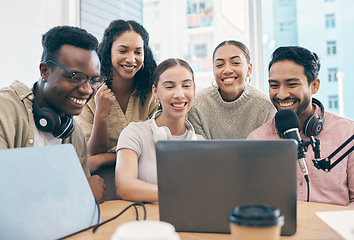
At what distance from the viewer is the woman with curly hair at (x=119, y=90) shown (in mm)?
2289

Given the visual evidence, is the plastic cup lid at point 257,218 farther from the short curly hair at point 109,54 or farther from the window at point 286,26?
the window at point 286,26

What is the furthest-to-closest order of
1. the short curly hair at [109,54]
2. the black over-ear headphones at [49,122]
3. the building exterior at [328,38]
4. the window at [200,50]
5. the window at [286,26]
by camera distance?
the window at [200,50] → the window at [286,26] → the building exterior at [328,38] → the short curly hair at [109,54] → the black over-ear headphones at [49,122]

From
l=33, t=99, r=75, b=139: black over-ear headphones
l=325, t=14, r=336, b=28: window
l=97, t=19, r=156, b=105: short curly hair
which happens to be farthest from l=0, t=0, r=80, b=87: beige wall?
l=325, t=14, r=336, b=28: window

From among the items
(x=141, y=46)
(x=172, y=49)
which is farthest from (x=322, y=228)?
(x=172, y=49)

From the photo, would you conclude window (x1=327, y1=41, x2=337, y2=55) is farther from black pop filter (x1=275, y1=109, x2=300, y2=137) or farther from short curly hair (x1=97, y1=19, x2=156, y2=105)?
black pop filter (x1=275, y1=109, x2=300, y2=137)

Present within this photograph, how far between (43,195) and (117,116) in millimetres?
1536

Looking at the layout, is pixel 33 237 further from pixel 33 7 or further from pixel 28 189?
pixel 33 7

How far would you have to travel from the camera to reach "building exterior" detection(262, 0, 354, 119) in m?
2.91

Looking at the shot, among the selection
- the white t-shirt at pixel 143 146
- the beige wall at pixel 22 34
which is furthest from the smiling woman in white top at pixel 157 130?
the beige wall at pixel 22 34

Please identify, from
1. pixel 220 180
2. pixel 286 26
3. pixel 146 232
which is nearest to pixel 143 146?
pixel 220 180

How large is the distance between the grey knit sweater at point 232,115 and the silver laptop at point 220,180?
137 cm

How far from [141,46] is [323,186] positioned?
151cm

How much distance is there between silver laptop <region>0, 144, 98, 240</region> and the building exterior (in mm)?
2509

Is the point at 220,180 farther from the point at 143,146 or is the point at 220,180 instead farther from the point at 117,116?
the point at 117,116
